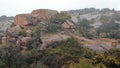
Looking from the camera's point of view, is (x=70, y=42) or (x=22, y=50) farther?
(x=22, y=50)

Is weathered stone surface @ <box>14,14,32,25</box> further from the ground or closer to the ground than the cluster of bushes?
further from the ground

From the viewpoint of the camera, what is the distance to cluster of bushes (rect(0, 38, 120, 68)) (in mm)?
32938

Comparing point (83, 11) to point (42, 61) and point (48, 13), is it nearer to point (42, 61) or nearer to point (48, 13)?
point (48, 13)

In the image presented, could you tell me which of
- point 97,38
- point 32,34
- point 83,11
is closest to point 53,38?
point 32,34

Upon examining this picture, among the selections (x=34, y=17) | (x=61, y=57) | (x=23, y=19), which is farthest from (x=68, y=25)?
(x=61, y=57)

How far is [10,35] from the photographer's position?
4925 cm

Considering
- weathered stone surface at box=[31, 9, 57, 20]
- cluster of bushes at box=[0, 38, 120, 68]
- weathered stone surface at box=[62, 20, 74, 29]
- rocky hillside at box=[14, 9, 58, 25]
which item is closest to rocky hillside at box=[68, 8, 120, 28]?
weathered stone surface at box=[31, 9, 57, 20]

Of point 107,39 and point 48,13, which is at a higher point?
point 48,13

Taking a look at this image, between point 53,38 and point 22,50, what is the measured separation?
460 centimetres

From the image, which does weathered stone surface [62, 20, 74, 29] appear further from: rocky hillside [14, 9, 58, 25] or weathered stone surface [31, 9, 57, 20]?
weathered stone surface [31, 9, 57, 20]

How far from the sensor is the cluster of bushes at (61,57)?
3294 centimetres

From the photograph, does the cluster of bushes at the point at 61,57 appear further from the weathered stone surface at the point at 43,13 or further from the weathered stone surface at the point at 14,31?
the weathered stone surface at the point at 43,13

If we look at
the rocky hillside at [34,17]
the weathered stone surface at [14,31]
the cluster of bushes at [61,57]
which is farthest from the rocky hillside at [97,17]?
the cluster of bushes at [61,57]

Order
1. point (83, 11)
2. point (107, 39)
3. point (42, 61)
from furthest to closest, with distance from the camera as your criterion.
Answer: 1. point (83, 11)
2. point (107, 39)
3. point (42, 61)
